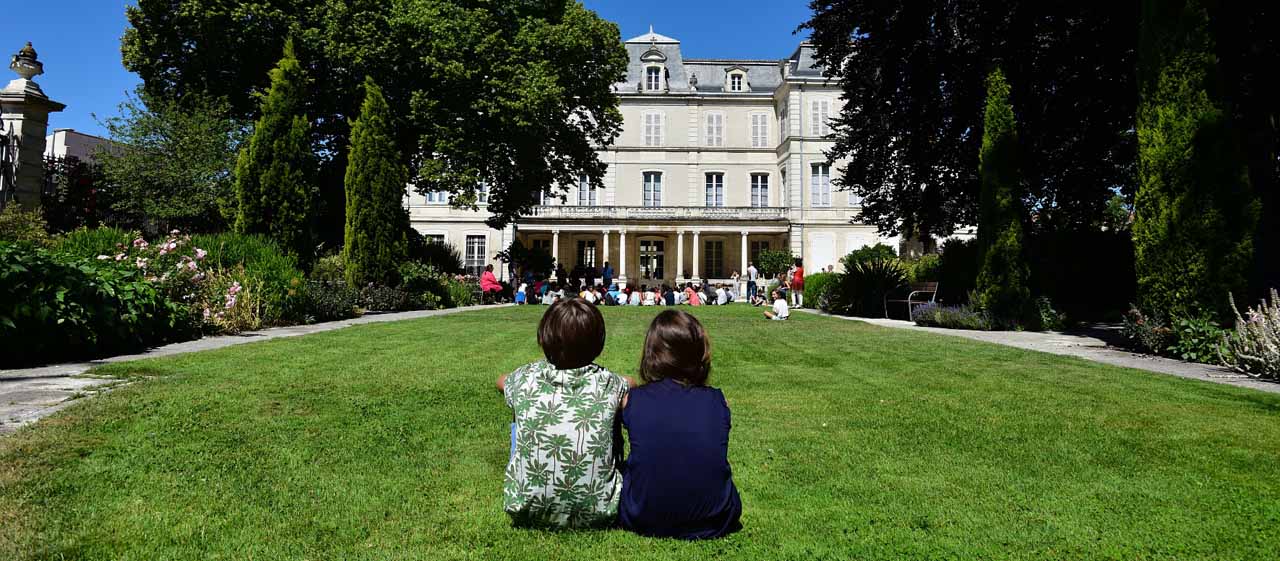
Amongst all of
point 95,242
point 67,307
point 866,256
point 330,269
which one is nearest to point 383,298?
point 330,269

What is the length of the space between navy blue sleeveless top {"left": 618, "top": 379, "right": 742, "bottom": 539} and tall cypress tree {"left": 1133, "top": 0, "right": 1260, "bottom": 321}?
26.3ft

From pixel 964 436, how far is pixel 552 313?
264 centimetres

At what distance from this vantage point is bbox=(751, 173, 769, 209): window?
42.0 meters

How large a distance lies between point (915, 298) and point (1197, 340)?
8074 mm

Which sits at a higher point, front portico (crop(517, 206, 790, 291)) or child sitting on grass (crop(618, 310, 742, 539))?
front portico (crop(517, 206, 790, 291))

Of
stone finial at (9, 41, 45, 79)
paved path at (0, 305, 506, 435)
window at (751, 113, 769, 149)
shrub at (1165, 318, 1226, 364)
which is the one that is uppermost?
window at (751, 113, 769, 149)

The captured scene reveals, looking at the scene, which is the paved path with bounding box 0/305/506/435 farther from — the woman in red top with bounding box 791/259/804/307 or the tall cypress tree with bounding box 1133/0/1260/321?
the woman in red top with bounding box 791/259/804/307

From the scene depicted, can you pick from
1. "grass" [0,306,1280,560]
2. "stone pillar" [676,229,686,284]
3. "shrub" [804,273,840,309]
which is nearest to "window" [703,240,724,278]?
"stone pillar" [676,229,686,284]

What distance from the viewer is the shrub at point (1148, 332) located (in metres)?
8.53

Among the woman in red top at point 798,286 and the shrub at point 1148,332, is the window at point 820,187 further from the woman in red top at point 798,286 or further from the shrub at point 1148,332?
the shrub at point 1148,332

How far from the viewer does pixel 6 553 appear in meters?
2.35

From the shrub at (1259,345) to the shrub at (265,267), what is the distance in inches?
442

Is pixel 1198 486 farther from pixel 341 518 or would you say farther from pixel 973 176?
pixel 973 176

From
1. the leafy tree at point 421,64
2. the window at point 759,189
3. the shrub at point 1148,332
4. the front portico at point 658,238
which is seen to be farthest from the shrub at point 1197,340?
the window at point 759,189
